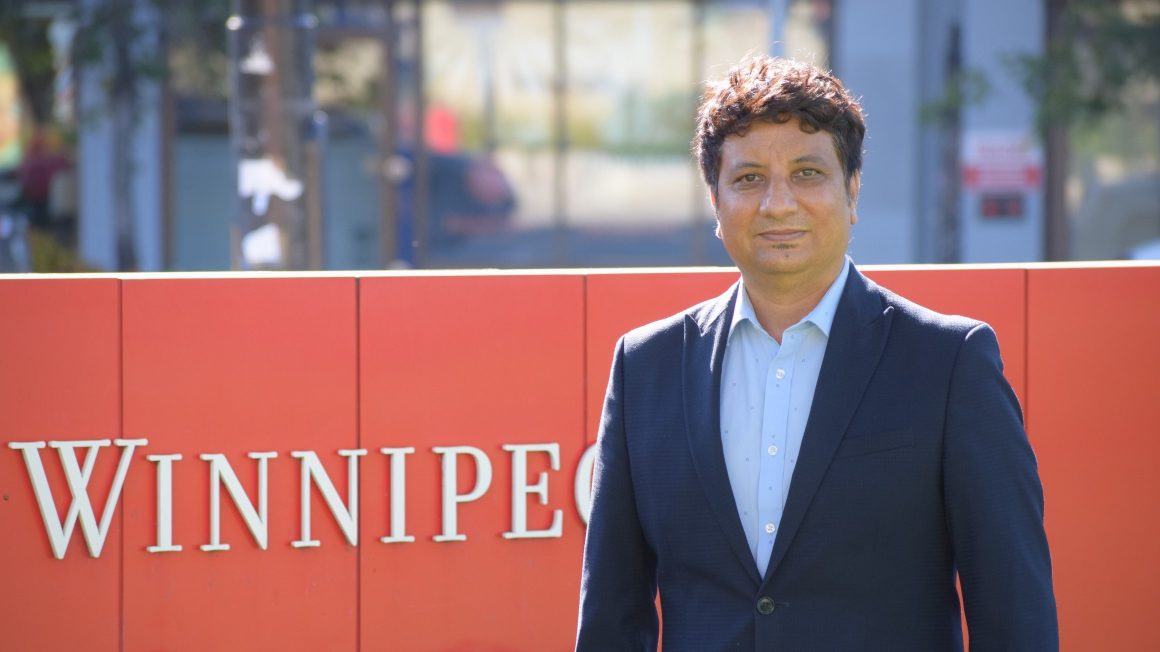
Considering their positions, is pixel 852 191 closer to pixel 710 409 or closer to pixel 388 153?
pixel 710 409

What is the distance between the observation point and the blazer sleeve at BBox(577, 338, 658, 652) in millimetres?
2771

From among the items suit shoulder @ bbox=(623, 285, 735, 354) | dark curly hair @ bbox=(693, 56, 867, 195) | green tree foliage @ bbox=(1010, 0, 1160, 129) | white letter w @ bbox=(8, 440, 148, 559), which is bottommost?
white letter w @ bbox=(8, 440, 148, 559)

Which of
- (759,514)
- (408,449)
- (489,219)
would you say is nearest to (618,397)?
(759,514)

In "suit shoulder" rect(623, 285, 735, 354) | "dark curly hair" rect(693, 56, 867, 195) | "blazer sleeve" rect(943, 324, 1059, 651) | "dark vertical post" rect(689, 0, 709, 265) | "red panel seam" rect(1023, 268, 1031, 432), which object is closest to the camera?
"blazer sleeve" rect(943, 324, 1059, 651)

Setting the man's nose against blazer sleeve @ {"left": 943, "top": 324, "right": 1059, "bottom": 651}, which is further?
the man's nose

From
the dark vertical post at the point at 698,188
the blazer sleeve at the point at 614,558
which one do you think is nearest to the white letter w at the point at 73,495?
the blazer sleeve at the point at 614,558

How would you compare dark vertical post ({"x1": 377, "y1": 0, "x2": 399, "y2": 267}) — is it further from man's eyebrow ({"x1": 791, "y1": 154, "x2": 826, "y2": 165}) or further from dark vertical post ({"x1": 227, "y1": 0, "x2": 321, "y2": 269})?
man's eyebrow ({"x1": 791, "y1": 154, "x2": 826, "y2": 165})

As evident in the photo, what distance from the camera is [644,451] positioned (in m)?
2.71

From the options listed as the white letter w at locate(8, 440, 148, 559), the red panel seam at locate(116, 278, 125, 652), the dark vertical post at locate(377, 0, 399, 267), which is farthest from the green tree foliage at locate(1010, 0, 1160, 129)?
the white letter w at locate(8, 440, 148, 559)

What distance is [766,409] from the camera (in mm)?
2604

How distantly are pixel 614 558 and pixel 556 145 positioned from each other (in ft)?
38.0

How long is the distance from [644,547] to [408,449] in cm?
167

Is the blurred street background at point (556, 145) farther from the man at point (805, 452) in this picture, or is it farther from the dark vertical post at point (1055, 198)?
the man at point (805, 452)

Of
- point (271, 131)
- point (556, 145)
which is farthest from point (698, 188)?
point (271, 131)
